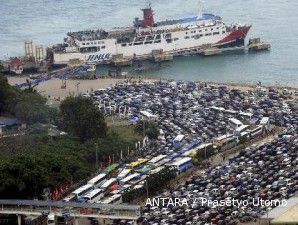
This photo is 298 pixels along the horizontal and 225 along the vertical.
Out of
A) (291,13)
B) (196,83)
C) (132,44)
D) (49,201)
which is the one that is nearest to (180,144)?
(49,201)

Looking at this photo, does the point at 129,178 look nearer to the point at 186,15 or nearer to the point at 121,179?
the point at 121,179

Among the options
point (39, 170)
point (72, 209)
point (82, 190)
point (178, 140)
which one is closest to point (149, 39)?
point (178, 140)

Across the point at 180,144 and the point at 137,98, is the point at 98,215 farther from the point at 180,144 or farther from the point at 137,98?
the point at 137,98

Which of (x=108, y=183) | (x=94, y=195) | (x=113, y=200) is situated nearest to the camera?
(x=113, y=200)

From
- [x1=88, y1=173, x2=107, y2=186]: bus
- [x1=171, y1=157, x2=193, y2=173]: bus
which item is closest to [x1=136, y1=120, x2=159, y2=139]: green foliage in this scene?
[x1=171, y1=157, x2=193, y2=173]: bus

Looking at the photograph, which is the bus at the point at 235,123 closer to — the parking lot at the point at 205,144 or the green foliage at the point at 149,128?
the parking lot at the point at 205,144

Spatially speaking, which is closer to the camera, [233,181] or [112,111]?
[233,181]
